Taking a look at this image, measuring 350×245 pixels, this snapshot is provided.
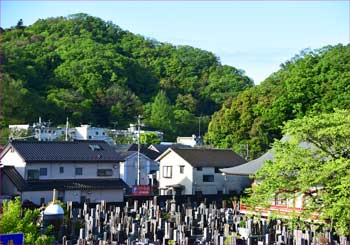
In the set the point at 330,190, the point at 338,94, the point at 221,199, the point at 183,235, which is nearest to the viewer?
the point at 330,190

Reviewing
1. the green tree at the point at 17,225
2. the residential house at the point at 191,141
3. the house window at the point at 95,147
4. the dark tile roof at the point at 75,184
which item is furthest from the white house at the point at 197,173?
→ the residential house at the point at 191,141

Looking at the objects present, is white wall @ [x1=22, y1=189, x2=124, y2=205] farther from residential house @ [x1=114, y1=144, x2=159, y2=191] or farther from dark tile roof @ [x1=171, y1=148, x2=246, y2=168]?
residential house @ [x1=114, y1=144, x2=159, y2=191]

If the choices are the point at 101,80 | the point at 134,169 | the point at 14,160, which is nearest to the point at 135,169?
the point at 134,169

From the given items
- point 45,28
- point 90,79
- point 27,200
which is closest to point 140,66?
point 90,79

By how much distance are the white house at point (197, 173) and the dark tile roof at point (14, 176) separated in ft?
38.3

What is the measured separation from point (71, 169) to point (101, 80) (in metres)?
46.8

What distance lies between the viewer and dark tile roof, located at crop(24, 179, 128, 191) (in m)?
27.1

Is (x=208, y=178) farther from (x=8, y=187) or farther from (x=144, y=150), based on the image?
(x=8, y=187)

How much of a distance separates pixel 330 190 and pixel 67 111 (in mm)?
54023

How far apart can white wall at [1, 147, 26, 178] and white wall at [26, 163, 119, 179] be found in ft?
1.21

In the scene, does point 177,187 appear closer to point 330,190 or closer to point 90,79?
point 330,190

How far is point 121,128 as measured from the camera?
231 feet

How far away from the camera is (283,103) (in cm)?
3462

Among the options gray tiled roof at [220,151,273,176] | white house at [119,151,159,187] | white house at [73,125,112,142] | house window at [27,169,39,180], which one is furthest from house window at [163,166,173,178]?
white house at [73,125,112,142]
